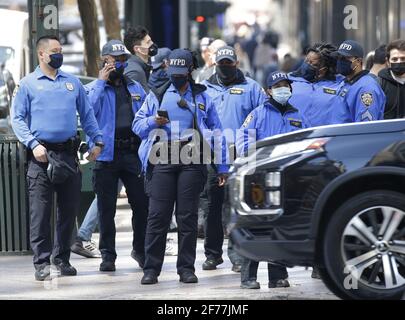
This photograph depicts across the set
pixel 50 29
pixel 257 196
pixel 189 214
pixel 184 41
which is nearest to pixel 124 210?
pixel 50 29

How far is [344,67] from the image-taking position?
11.1 metres

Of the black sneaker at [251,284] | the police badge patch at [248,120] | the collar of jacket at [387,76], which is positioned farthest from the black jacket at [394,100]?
the black sneaker at [251,284]

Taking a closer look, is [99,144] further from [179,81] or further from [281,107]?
[281,107]

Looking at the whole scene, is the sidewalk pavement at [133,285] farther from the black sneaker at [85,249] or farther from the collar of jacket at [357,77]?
the collar of jacket at [357,77]

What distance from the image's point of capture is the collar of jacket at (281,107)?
1026 cm

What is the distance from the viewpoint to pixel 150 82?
36.8ft

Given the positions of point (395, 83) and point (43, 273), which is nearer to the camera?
point (43, 273)

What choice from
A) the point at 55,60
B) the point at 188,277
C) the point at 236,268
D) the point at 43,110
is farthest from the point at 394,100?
the point at 43,110

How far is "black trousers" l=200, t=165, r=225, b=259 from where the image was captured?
440 inches

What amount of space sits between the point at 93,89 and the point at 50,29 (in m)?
1.04

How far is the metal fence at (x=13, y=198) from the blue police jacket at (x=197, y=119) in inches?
80.1

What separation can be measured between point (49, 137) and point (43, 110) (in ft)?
0.78

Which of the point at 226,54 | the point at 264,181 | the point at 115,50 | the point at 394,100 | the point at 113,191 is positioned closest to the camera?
the point at 264,181

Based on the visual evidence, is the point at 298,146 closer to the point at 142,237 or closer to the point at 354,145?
the point at 354,145
